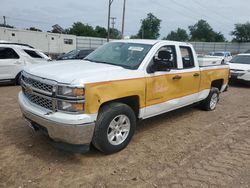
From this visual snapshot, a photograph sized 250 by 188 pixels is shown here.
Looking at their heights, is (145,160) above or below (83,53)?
below

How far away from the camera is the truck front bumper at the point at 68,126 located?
11.9 feet

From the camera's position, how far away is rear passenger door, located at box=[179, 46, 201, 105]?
5742 millimetres

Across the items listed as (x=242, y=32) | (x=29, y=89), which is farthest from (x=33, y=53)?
(x=242, y=32)

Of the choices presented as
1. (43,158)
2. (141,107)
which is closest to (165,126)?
(141,107)

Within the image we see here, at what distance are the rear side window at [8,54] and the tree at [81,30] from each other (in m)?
70.9

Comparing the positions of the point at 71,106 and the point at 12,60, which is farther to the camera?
the point at 12,60

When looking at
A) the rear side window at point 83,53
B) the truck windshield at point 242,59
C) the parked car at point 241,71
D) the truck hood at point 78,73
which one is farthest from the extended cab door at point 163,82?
the rear side window at point 83,53

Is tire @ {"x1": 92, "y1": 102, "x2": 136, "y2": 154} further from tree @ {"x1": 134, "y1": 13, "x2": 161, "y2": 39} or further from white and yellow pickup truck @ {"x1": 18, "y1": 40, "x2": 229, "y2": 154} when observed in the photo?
tree @ {"x1": 134, "y1": 13, "x2": 161, "y2": 39}

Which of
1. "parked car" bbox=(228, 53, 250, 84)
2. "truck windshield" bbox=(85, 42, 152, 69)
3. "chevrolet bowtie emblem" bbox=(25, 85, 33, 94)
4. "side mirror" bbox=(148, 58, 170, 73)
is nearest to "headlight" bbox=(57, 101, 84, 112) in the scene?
"chevrolet bowtie emblem" bbox=(25, 85, 33, 94)

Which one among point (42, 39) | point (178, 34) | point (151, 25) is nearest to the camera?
point (42, 39)

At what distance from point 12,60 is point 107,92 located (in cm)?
797

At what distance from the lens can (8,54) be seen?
1066 centimetres

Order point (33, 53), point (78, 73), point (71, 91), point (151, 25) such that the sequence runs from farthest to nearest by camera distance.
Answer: point (151, 25), point (33, 53), point (78, 73), point (71, 91)

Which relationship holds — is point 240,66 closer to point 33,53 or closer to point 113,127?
point 33,53
